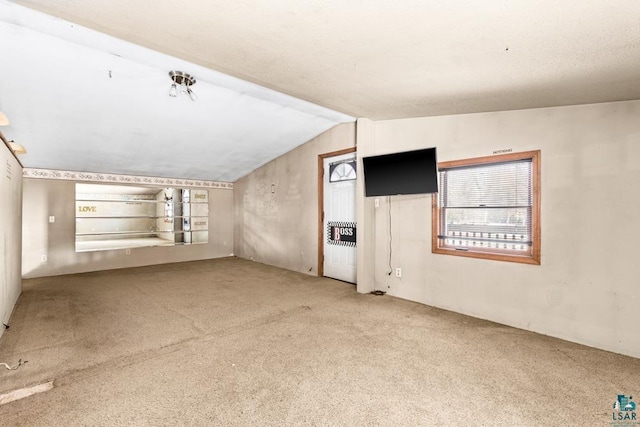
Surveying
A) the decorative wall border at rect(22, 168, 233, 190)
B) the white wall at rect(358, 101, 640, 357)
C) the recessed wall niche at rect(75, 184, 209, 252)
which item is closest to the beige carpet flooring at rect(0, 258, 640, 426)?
the white wall at rect(358, 101, 640, 357)

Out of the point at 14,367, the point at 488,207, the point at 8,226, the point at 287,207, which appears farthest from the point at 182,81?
the point at 488,207

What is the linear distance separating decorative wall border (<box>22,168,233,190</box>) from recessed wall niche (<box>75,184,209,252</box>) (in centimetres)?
19

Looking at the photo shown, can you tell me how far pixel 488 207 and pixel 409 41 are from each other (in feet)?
7.39

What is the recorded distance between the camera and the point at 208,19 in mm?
1840

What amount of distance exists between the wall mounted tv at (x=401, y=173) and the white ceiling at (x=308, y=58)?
533 millimetres

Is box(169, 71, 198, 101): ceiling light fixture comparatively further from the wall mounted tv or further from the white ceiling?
the wall mounted tv

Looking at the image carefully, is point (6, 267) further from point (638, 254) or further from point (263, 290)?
point (638, 254)

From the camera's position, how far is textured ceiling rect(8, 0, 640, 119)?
5.23 ft

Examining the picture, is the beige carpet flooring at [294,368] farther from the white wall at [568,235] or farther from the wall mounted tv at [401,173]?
the wall mounted tv at [401,173]

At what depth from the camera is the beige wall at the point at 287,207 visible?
5.79m

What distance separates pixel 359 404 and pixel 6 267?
3.91 metres

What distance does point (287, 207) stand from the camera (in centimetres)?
647
